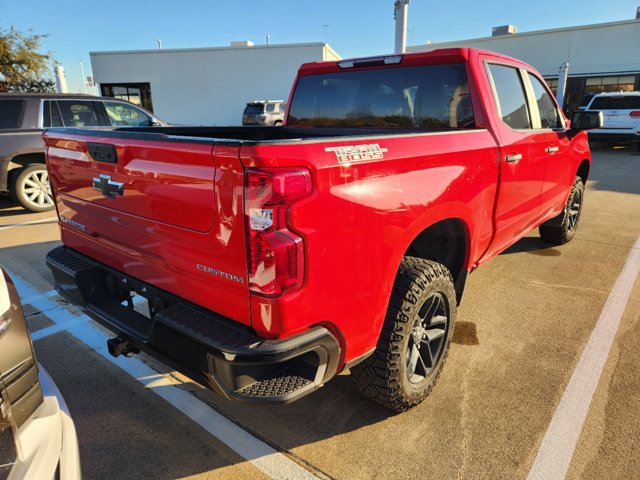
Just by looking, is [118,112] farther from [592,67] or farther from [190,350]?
[592,67]

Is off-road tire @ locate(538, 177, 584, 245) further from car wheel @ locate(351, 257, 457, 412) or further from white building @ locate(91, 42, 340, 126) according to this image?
white building @ locate(91, 42, 340, 126)

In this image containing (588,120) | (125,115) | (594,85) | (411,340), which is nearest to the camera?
(411,340)

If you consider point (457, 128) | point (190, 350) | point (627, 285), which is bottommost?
point (627, 285)

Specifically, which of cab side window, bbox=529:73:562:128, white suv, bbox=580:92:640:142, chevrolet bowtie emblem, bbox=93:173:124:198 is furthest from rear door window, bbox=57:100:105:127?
white suv, bbox=580:92:640:142

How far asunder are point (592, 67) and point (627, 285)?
88.1 feet

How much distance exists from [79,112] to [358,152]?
729cm

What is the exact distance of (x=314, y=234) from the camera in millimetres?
1707

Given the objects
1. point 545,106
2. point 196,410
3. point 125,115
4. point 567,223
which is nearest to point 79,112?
point 125,115

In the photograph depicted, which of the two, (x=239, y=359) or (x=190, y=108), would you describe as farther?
(x=190, y=108)

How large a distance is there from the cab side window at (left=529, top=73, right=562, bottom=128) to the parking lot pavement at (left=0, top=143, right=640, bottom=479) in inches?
66.3

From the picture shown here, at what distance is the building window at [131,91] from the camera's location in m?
32.2

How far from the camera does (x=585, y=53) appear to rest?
25.6m

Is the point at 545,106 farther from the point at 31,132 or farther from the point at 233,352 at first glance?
the point at 31,132

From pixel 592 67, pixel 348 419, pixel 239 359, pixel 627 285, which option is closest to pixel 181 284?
pixel 239 359
